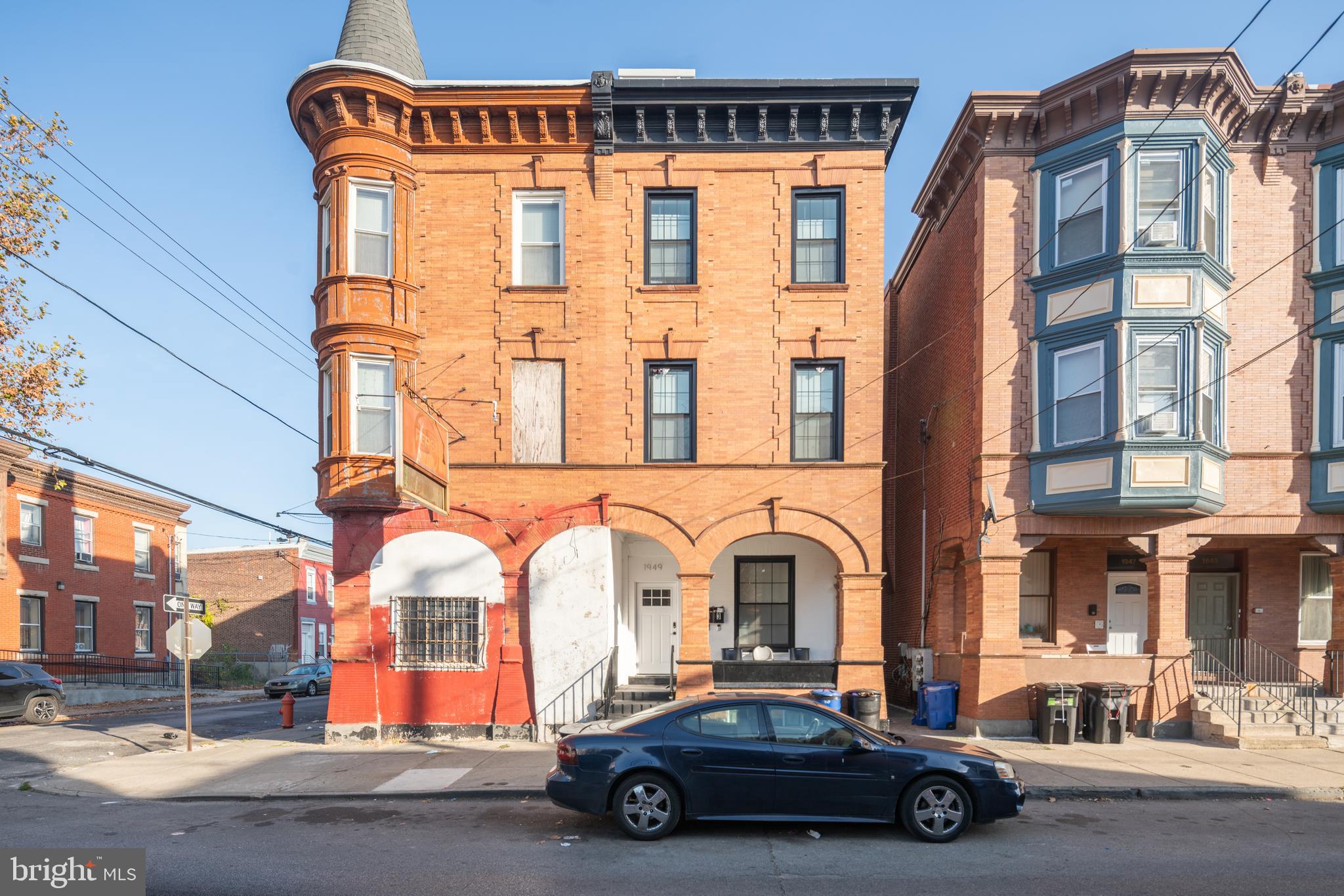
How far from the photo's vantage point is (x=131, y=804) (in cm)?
1142

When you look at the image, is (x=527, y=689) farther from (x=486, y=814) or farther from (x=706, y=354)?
(x=706, y=354)

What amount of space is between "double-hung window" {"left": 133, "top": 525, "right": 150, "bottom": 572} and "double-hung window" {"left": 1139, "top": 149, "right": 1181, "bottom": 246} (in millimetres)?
35861

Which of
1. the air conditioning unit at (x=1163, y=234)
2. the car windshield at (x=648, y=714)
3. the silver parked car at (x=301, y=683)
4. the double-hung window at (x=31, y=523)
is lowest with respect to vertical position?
the silver parked car at (x=301, y=683)

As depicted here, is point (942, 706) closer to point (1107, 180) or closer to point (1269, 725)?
point (1269, 725)

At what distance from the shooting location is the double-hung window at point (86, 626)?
32.1 meters

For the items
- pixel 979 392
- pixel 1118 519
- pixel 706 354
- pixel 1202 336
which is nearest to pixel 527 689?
pixel 706 354

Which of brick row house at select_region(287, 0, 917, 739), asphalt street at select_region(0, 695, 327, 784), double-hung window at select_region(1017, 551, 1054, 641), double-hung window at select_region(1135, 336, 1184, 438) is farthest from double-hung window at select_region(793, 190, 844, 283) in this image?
asphalt street at select_region(0, 695, 327, 784)

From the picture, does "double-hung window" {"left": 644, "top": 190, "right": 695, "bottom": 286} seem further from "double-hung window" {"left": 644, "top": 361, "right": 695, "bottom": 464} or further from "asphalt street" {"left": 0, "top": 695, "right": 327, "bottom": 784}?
"asphalt street" {"left": 0, "top": 695, "right": 327, "bottom": 784}

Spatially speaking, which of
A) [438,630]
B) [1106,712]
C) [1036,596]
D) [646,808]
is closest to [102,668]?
[438,630]

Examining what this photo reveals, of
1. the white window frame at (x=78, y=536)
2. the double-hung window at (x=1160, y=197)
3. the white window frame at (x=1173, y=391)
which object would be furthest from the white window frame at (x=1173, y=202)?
the white window frame at (x=78, y=536)

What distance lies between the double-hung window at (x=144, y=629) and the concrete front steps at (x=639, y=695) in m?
27.0

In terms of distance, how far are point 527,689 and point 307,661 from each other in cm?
3620

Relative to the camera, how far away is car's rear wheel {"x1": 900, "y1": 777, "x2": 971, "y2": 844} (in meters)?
8.83

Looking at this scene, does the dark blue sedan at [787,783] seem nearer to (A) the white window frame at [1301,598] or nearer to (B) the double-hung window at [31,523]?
(A) the white window frame at [1301,598]
